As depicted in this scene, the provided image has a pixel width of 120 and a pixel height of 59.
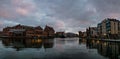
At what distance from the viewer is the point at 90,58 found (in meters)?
30.3

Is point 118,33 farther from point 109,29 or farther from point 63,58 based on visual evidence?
point 63,58

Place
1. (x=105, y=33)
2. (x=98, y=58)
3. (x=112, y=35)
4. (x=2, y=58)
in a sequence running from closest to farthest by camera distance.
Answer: (x=2, y=58) → (x=98, y=58) → (x=112, y=35) → (x=105, y=33)

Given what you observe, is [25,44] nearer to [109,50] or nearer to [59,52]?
[59,52]

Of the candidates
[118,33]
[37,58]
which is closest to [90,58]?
[37,58]

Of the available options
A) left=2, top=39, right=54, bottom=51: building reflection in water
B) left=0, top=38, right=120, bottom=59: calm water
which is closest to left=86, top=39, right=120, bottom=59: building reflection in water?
left=0, top=38, right=120, bottom=59: calm water

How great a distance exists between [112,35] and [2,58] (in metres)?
137

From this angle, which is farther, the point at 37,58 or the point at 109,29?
the point at 109,29

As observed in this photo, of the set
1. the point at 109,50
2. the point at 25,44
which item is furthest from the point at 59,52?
the point at 25,44

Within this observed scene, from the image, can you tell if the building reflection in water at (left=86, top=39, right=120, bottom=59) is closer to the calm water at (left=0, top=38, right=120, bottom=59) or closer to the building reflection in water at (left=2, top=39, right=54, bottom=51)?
the calm water at (left=0, top=38, right=120, bottom=59)

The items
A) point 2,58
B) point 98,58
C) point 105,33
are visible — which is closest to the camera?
point 2,58

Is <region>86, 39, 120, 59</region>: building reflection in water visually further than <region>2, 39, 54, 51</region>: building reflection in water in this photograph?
No

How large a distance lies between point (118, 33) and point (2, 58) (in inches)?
5819

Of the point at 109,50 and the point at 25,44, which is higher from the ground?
the point at 25,44

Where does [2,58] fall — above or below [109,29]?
below
